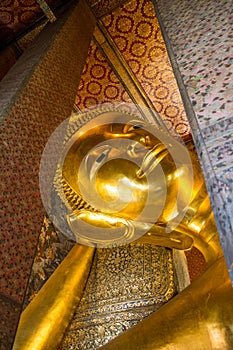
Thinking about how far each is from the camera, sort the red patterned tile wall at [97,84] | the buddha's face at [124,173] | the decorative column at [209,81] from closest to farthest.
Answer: the decorative column at [209,81] < the buddha's face at [124,173] < the red patterned tile wall at [97,84]

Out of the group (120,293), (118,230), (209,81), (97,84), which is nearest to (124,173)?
(118,230)

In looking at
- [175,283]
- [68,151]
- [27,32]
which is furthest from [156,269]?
[27,32]

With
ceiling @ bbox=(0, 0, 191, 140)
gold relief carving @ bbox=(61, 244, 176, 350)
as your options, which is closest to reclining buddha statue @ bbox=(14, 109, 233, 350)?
gold relief carving @ bbox=(61, 244, 176, 350)

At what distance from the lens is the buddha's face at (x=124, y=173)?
2459mm

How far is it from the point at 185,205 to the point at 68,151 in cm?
88

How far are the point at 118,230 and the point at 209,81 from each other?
4.57ft

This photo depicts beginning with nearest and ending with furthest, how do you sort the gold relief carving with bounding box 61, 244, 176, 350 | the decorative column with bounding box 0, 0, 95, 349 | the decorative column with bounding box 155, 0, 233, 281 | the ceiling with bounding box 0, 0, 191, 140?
1. the decorative column with bounding box 155, 0, 233, 281
2. the decorative column with bounding box 0, 0, 95, 349
3. the gold relief carving with bounding box 61, 244, 176, 350
4. the ceiling with bounding box 0, 0, 191, 140

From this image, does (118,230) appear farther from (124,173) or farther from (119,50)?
(119,50)

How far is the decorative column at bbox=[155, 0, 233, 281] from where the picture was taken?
2.76ft

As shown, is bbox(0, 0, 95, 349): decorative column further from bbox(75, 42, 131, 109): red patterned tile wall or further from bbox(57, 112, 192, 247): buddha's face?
bbox(75, 42, 131, 109): red patterned tile wall

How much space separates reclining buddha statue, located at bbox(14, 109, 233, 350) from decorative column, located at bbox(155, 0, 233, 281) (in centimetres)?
102

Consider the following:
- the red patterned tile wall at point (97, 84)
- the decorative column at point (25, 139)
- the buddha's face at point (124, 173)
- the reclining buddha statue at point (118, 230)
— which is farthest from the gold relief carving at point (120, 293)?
the red patterned tile wall at point (97, 84)

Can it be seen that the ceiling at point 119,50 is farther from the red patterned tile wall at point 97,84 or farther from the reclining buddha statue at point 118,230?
the reclining buddha statue at point 118,230

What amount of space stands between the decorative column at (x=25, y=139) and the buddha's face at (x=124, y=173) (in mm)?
662
